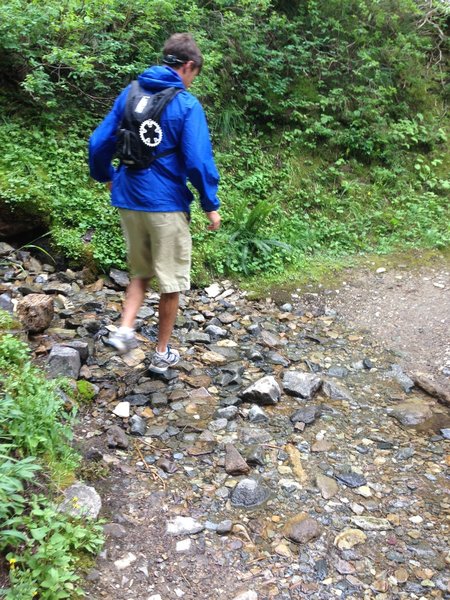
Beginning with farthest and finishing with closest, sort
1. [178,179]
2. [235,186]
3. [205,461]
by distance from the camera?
[235,186], [178,179], [205,461]

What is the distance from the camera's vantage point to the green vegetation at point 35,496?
204 centimetres

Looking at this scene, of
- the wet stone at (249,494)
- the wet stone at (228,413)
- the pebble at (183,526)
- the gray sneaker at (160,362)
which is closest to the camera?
the pebble at (183,526)

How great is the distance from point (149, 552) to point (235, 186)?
4903 millimetres

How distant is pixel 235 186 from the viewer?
6.64 meters

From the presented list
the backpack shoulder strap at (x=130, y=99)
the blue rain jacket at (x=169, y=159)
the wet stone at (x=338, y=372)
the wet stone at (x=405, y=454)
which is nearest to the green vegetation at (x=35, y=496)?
the blue rain jacket at (x=169, y=159)

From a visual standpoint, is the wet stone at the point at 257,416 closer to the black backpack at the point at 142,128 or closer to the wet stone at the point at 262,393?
the wet stone at the point at 262,393

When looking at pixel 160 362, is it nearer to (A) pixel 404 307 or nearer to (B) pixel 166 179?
(B) pixel 166 179

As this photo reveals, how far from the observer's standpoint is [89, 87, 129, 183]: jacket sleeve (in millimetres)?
3363

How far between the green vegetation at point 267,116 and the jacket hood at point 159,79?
2103 millimetres

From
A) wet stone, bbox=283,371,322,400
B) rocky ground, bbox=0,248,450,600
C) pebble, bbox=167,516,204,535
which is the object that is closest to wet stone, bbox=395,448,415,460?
rocky ground, bbox=0,248,450,600

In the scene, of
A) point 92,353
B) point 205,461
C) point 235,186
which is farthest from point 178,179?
point 235,186

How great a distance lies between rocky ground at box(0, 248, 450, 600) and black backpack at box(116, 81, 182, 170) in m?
1.40

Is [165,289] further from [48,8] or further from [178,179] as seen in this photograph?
[48,8]

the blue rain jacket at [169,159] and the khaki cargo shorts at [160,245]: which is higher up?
the blue rain jacket at [169,159]
